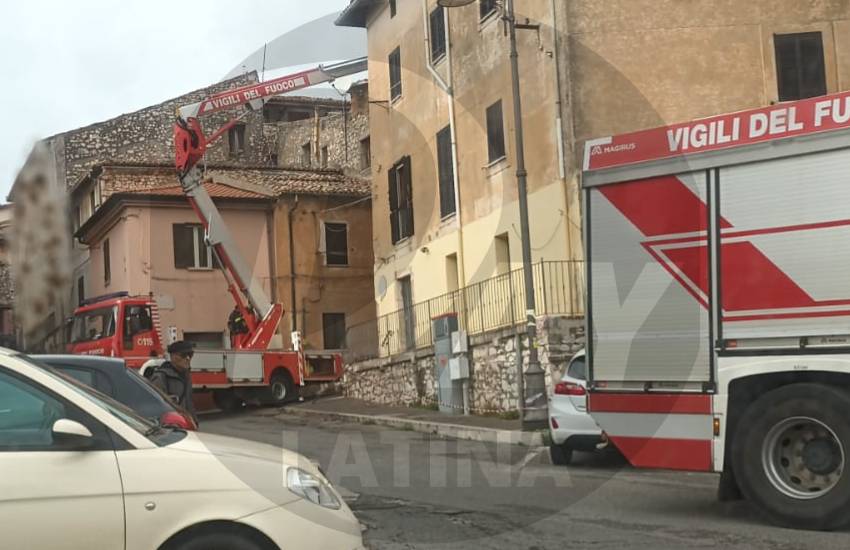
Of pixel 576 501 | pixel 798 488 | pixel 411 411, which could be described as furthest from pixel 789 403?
pixel 411 411

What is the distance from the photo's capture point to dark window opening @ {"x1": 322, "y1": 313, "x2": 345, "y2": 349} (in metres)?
35.1

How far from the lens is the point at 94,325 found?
26344 millimetres

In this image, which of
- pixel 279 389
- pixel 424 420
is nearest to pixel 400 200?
pixel 279 389

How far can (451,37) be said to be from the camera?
955 inches

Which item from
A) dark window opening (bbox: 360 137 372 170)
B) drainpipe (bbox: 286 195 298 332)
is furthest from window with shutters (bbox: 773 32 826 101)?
dark window opening (bbox: 360 137 372 170)

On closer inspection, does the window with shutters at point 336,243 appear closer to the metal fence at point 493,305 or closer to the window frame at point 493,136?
the metal fence at point 493,305

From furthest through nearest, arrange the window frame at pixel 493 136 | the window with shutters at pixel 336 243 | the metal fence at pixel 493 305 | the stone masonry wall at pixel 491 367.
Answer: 1. the window with shutters at pixel 336 243
2. the window frame at pixel 493 136
3. the metal fence at pixel 493 305
4. the stone masonry wall at pixel 491 367

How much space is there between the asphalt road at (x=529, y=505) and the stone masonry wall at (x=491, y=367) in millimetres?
3563

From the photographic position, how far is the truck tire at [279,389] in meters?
27.9

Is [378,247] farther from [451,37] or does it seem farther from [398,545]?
[398,545]

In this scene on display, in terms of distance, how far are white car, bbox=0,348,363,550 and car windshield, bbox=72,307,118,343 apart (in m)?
21.4

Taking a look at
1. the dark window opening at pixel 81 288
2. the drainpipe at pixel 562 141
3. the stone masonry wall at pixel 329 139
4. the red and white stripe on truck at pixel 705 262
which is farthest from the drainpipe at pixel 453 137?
the dark window opening at pixel 81 288

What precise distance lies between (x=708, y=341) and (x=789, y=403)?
80 centimetres

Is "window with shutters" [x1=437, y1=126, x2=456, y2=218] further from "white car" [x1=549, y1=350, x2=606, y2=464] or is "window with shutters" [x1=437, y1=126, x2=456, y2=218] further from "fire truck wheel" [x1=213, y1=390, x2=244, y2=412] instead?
"white car" [x1=549, y1=350, x2=606, y2=464]
